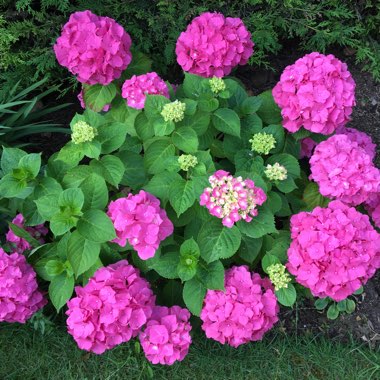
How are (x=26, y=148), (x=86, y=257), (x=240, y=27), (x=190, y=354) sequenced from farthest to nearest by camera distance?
1. (x=26, y=148)
2. (x=190, y=354)
3. (x=240, y=27)
4. (x=86, y=257)

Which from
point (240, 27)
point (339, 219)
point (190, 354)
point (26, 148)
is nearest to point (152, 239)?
point (339, 219)

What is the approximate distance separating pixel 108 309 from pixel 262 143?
92 centimetres

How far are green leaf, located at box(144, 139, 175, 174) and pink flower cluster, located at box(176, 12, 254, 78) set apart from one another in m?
0.43

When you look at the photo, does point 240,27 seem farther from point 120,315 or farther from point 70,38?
point 120,315

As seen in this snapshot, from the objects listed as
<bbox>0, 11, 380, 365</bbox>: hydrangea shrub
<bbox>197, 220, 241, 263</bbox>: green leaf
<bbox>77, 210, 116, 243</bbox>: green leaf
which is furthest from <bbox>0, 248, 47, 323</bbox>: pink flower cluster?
<bbox>197, 220, 241, 263</bbox>: green leaf

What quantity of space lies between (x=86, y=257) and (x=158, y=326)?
0.42m

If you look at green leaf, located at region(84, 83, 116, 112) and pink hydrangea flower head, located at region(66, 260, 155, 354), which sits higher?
green leaf, located at region(84, 83, 116, 112)

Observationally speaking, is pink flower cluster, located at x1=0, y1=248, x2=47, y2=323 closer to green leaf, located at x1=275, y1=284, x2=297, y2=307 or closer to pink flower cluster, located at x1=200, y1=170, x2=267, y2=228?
pink flower cluster, located at x1=200, y1=170, x2=267, y2=228

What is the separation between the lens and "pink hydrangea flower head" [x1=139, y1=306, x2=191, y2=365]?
2.18 metres

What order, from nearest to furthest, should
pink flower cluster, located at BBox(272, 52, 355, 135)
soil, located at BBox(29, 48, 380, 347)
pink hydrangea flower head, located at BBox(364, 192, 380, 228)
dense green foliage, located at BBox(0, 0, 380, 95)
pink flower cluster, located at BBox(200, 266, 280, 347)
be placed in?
pink flower cluster, located at BBox(200, 266, 280, 347)
pink flower cluster, located at BBox(272, 52, 355, 135)
pink hydrangea flower head, located at BBox(364, 192, 380, 228)
soil, located at BBox(29, 48, 380, 347)
dense green foliage, located at BBox(0, 0, 380, 95)

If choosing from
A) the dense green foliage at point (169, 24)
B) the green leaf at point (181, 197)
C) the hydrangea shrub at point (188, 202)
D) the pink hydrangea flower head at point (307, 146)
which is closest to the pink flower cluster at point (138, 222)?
the hydrangea shrub at point (188, 202)

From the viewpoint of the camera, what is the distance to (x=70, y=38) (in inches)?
91.7

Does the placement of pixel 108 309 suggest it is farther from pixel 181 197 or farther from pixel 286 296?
pixel 286 296

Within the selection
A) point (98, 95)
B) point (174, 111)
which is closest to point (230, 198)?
point (174, 111)
